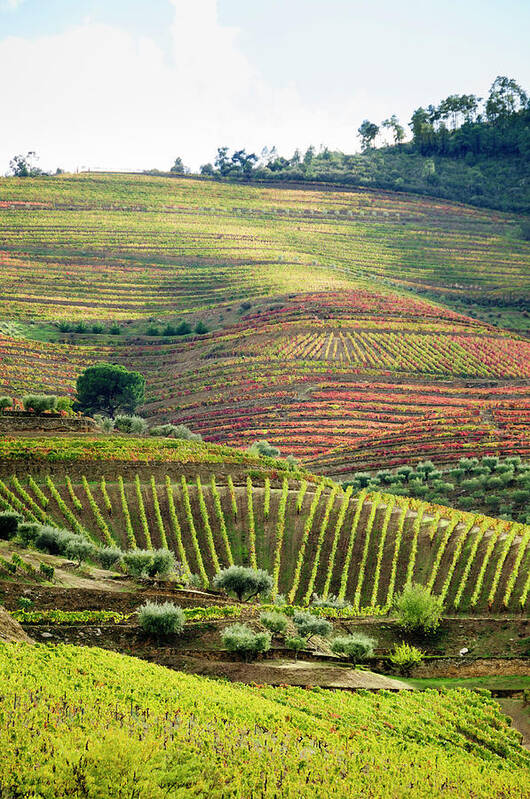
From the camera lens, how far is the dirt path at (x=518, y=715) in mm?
26234

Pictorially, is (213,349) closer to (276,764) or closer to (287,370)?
(287,370)

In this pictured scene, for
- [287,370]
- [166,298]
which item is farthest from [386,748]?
[166,298]

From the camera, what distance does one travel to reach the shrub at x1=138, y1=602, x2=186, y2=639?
27969 millimetres

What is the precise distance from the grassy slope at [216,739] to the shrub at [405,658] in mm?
4782

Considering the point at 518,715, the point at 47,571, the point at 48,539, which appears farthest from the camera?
the point at 48,539

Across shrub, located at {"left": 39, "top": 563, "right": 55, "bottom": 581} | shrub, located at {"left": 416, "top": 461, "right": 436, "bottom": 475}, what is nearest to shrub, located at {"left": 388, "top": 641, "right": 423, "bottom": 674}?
shrub, located at {"left": 39, "top": 563, "right": 55, "bottom": 581}

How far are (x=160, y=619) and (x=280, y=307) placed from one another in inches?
3868

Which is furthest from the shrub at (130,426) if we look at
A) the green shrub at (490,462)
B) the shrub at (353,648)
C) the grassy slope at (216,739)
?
the grassy slope at (216,739)

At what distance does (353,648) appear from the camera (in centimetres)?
3009

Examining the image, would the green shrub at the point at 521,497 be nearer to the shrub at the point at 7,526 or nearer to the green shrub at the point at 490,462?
the green shrub at the point at 490,462

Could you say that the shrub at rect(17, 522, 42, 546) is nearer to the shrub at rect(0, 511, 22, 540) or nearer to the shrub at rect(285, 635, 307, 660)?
the shrub at rect(0, 511, 22, 540)

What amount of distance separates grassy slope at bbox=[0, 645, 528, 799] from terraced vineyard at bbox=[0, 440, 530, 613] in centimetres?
1335

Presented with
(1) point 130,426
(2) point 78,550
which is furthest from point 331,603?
(1) point 130,426

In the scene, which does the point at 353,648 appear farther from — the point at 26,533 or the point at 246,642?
the point at 26,533
